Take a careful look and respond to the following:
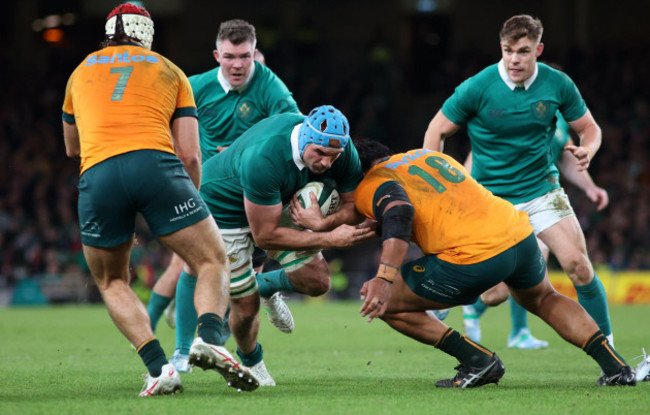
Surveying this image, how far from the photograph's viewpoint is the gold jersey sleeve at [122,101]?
16.2ft

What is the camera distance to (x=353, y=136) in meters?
21.9

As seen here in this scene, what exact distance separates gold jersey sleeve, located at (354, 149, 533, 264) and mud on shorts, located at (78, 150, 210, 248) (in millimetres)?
1113

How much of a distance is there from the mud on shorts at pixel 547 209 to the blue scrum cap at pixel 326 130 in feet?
7.32

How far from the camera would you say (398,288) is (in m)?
5.42

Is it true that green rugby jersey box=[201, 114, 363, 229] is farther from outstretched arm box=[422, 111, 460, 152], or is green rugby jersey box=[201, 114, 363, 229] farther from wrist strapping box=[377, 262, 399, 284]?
outstretched arm box=[422, 111, 460, 152]

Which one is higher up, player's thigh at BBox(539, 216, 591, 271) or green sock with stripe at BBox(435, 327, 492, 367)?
player's thigh at BBox(539, 216, 591, 271)

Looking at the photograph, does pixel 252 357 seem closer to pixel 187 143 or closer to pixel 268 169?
pixel 268 169

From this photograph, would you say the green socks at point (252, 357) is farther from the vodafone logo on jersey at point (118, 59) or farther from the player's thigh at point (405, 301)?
the vodafone logo on jersey at point (118, 59)

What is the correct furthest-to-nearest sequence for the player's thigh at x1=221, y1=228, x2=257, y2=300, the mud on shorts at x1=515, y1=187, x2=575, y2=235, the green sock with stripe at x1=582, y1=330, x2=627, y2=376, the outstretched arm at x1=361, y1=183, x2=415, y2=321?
the mud on shorts at x1=515, y1=187, x2=575, y2=235 < the player's thigh at x1=221, y1=228, x2=257, y2=300 < the green sock with stripe at x1=582, y1=330, x2=627, y2=376 < the outstretched arm at x1=361, y1=183, x2=415, y2=321

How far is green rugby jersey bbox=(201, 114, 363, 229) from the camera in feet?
17.7

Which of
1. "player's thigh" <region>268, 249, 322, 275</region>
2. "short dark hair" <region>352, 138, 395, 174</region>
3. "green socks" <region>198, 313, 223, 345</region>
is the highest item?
"short dark hair" <region>352, 138, 395, 174</region>

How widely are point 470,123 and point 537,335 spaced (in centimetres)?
394

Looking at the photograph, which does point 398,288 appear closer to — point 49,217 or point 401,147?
point 49,217

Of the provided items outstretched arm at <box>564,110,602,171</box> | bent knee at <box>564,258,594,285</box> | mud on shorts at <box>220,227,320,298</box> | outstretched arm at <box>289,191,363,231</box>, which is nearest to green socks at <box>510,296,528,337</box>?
bent knee at <box>564,258,594,285</box>
